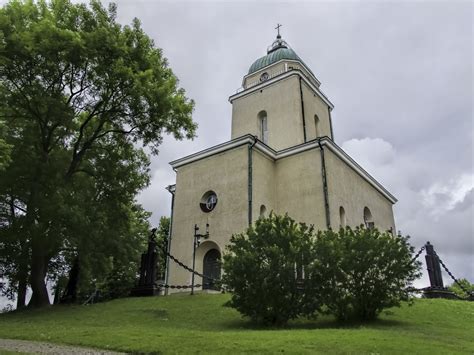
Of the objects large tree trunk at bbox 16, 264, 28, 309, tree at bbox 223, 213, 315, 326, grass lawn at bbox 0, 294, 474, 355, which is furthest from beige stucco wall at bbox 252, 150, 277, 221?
large tree trunk at bbox 16, 264, 28, 309

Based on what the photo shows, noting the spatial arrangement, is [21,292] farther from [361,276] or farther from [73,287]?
[361,276]

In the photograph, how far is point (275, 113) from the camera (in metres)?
25.0

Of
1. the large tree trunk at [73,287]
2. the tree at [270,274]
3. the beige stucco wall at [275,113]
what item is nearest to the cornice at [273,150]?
the beige stucco wall at [275,113]

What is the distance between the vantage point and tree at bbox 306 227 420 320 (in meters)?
11.1

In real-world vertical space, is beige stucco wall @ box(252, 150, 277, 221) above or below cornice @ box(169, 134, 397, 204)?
below

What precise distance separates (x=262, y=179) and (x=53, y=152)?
970cm

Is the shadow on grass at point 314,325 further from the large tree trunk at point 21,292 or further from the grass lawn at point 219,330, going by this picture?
the large tree trunk at point 21,292

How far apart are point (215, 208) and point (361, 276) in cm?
1056

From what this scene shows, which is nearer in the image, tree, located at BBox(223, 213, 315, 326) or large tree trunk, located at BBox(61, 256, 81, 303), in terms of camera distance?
tree, located at BBox(223, 213, 315, 326)

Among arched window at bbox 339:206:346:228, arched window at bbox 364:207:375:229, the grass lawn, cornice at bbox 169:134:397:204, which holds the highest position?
cornice at bbox 169:134:397:204

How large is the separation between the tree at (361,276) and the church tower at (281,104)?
41.5 feet

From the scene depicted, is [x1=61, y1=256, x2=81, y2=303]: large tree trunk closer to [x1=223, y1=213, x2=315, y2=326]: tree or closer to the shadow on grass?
the shadow on grass

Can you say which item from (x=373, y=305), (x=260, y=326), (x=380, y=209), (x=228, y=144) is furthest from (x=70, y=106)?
(x=380, y=209)

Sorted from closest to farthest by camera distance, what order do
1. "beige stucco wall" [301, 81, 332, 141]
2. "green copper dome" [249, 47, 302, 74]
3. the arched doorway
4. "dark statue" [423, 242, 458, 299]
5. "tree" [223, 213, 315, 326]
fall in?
1. "tree" [223, 213, 315, 326]
2. "dark statue" [423, 242, 458, 299]
3. the arched doorway
4. "beige stucco wall" [301, 81, 332, 141]
5. "green copper dome" [249, 47, 302, 74]
